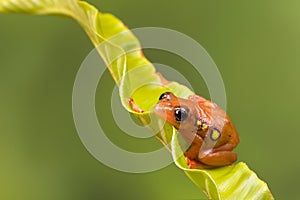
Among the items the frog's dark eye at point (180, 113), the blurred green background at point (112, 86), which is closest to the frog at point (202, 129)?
the frog's dark eye at point (180, 113)

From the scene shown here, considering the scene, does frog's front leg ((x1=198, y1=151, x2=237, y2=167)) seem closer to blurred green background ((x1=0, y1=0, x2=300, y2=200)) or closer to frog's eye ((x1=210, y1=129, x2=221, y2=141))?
frog's eye ((x1=210, y1=129, x2=221, y2=141))

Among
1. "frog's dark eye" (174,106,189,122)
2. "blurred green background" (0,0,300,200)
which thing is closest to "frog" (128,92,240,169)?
"frog's dark eye" (174,106,189,122)

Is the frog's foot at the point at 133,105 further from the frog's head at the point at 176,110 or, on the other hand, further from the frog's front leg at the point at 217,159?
the frog's front leg at the point at 217,159

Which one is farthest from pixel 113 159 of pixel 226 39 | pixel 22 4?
pixel 22 4

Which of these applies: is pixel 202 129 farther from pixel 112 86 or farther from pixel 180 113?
pixel 112 86

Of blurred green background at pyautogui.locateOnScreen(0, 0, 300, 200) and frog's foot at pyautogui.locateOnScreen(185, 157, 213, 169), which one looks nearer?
frog's foot at pyautogui.locateOnScreen(185, 157, 213, 169)

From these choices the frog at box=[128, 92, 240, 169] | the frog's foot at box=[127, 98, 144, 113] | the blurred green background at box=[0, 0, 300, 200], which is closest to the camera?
the frog's foot at box=[127, 98, 144, 113]

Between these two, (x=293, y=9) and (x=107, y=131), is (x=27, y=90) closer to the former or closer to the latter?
(x=107, y=131)

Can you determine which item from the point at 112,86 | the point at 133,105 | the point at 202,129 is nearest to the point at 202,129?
the point at 202,129
